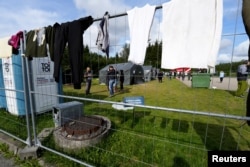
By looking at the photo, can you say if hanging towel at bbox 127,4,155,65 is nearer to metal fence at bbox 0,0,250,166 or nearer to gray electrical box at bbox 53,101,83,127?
metal fence at bbox 0,0,250,166

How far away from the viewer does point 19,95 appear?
5.52m

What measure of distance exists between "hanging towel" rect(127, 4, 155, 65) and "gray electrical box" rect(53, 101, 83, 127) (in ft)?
8.22

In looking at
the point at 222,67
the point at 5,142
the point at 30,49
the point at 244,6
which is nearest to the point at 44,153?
the point at 5,142

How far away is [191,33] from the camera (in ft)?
6.73

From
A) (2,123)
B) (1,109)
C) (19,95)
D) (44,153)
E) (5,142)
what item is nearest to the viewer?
(44,153)

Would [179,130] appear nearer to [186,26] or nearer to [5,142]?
[186,26]

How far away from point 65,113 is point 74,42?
2186 mm

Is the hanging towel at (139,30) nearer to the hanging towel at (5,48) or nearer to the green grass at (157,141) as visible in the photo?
the green grass at (157,141)

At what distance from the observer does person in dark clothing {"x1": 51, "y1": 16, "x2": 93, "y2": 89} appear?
274 centimetres

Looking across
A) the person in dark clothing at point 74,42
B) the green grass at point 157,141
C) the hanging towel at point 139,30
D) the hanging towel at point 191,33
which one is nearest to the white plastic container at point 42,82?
the green grass at point 157,141

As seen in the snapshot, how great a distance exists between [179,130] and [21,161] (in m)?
3.59

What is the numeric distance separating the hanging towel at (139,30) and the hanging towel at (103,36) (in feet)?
1.46

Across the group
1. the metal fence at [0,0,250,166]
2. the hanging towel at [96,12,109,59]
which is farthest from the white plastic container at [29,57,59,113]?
the hanging towel at [96,12,109,59]

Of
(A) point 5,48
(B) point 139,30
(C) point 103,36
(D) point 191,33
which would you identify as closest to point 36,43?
(A) point 5,48
